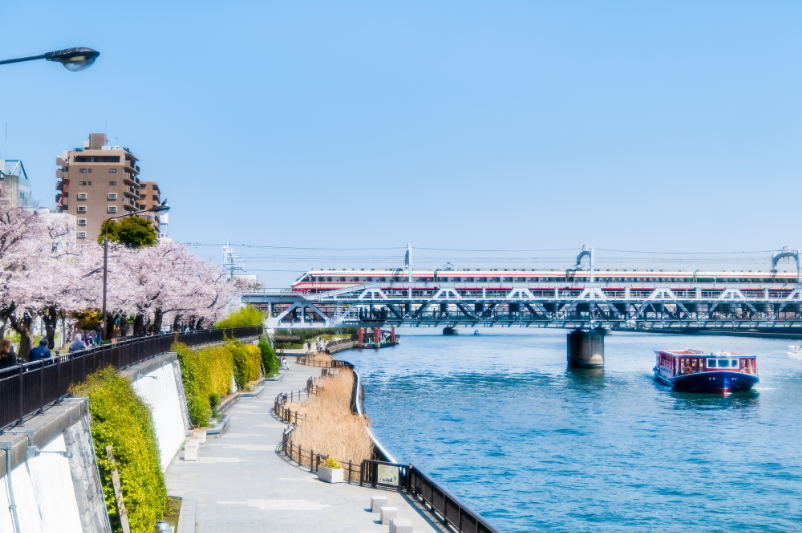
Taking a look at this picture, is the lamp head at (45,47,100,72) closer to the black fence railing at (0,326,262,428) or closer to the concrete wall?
the black fence railing at (0,326,262,428)

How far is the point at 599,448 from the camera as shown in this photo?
132ft

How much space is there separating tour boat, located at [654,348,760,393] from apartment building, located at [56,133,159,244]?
81.8 metres

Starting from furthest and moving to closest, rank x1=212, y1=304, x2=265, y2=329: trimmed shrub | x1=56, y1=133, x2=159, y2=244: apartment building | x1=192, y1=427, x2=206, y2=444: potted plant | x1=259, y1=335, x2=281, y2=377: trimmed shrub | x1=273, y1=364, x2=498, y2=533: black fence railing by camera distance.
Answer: x1=56, y1=133, x2=159, y2=244: apartment building < x1=212, y1=304, x2=265, y2=329: trimmed shrub < x1=259, y1=335, x2=281, y2=377: trimmed shrub < x1=192, y1=427, x2=206, y2=444: potted plant < x1=273, y1=364, x2=498, y2=533: black fence railing

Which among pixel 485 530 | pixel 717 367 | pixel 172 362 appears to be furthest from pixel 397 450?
pixel 717 367

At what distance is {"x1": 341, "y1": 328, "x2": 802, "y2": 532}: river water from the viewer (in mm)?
28562

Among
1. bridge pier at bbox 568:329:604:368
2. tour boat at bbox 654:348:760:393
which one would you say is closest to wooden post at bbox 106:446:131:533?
tour boat at bbox 654:348:760:393

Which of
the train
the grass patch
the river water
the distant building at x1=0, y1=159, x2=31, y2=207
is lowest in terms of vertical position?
the river water

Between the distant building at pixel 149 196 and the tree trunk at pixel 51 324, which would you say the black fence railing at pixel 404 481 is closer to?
the tree trunk at pixel 51 324

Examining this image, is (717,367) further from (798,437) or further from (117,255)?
(117,255)

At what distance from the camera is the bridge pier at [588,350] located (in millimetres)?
90812

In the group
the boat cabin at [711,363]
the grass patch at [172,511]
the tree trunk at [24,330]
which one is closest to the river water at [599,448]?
the boat cabin at [711,363]

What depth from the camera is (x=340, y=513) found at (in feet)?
71.8

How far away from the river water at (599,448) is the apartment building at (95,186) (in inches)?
2394

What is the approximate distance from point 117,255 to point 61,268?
1508 centimetres
